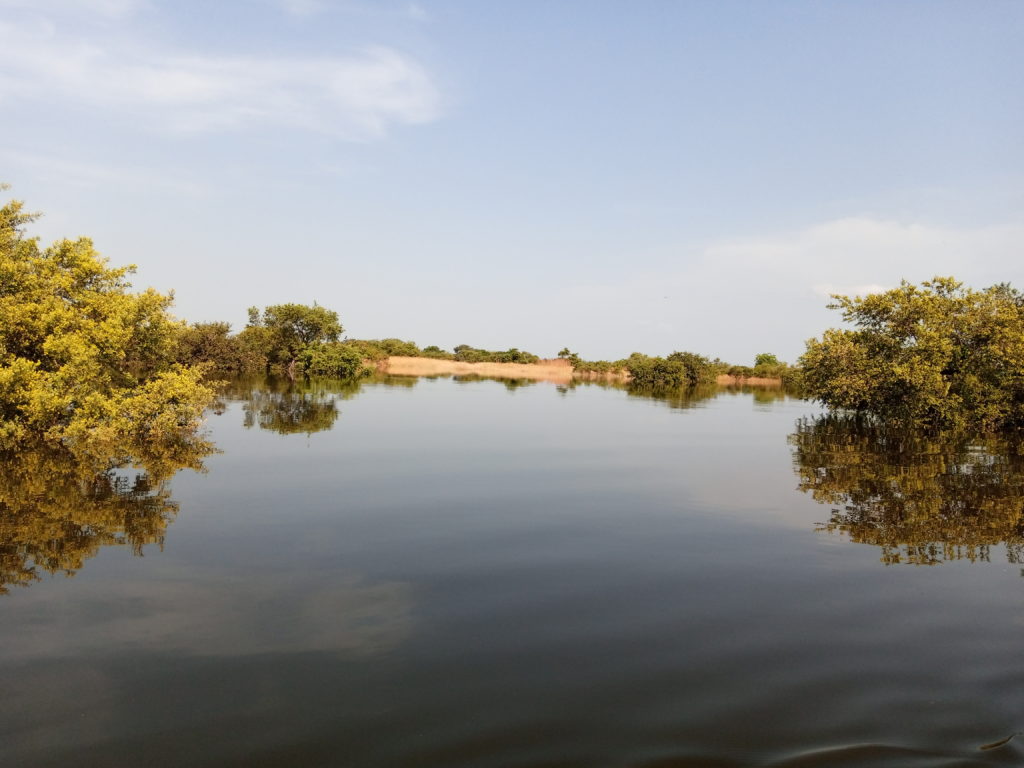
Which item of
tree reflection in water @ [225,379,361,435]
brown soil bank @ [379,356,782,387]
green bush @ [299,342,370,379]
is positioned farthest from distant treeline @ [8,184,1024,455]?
brown soil bank @ [379,356,782,387]

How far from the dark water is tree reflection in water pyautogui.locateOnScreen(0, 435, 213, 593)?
0.09m

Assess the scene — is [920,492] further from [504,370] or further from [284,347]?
[504,370]

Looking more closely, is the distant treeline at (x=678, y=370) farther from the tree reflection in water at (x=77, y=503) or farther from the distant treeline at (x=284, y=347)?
the tree reflection in water at (x=77, y=503)

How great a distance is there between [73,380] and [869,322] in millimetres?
40333

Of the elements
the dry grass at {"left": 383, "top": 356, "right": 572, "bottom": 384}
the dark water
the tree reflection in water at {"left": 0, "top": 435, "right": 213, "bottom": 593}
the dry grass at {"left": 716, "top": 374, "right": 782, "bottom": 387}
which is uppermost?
the dry grass at {"left": 383, "top": 356, "right": 572, "bottom": 384}

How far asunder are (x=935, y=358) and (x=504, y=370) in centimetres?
8977

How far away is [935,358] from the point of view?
3444 centimetres

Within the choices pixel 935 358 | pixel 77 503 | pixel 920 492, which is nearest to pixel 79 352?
pixel 77 503

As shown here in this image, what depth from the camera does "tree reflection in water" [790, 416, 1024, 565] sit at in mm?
13633

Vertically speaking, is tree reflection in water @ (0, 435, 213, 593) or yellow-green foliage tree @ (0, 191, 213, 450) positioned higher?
yellow-green foliage tree @ (0, 191, 213, 450)

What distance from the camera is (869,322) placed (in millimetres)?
38875

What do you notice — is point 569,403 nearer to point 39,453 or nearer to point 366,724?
point 39,453

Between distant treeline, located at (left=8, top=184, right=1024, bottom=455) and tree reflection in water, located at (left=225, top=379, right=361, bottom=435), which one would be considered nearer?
distant treeline, located at (left=8, top=184, right=1024, bottom=455)

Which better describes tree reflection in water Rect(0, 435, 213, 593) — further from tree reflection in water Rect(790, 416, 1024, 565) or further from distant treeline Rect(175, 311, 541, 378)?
distant treeline Rect(175, 311, 541, 378)
